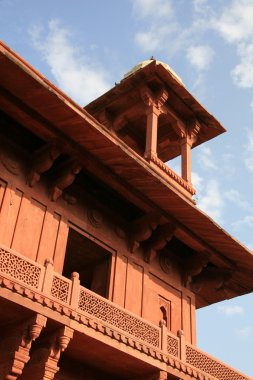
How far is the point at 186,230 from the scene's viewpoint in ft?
41.3

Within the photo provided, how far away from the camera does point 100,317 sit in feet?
30.7

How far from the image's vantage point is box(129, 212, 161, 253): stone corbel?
39.8 feet

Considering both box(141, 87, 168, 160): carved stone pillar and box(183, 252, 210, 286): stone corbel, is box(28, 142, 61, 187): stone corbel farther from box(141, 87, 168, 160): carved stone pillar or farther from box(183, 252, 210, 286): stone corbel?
box(183, 252, 210, 286): stone corbel

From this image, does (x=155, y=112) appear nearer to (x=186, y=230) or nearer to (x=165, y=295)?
(x=186, y=230)

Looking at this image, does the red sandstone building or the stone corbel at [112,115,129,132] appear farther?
the stone corbel at [112,115,129,132]

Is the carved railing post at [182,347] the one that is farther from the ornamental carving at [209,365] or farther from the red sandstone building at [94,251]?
the ornamental carving at [209,365]

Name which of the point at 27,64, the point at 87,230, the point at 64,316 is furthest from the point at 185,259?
the point at 27,64

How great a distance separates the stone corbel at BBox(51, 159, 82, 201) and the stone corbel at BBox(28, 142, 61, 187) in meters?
0.37

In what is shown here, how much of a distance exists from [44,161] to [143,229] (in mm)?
2908

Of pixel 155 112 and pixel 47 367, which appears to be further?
pixel 155 112

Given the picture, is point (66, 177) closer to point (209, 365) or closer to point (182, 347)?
point (182, 347)

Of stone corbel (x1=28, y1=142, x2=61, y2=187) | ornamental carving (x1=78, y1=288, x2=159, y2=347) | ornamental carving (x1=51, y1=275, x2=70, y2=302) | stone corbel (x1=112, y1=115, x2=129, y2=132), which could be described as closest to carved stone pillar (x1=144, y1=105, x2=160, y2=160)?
stone corbel (x1=112, y1=115, x2=129, y2=132)

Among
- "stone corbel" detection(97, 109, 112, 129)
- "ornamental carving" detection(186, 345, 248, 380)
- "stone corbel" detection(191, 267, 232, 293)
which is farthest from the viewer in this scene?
"stone corbel" detection(97, 109, 112, 129)

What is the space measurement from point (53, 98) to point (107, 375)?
17.1 feet
